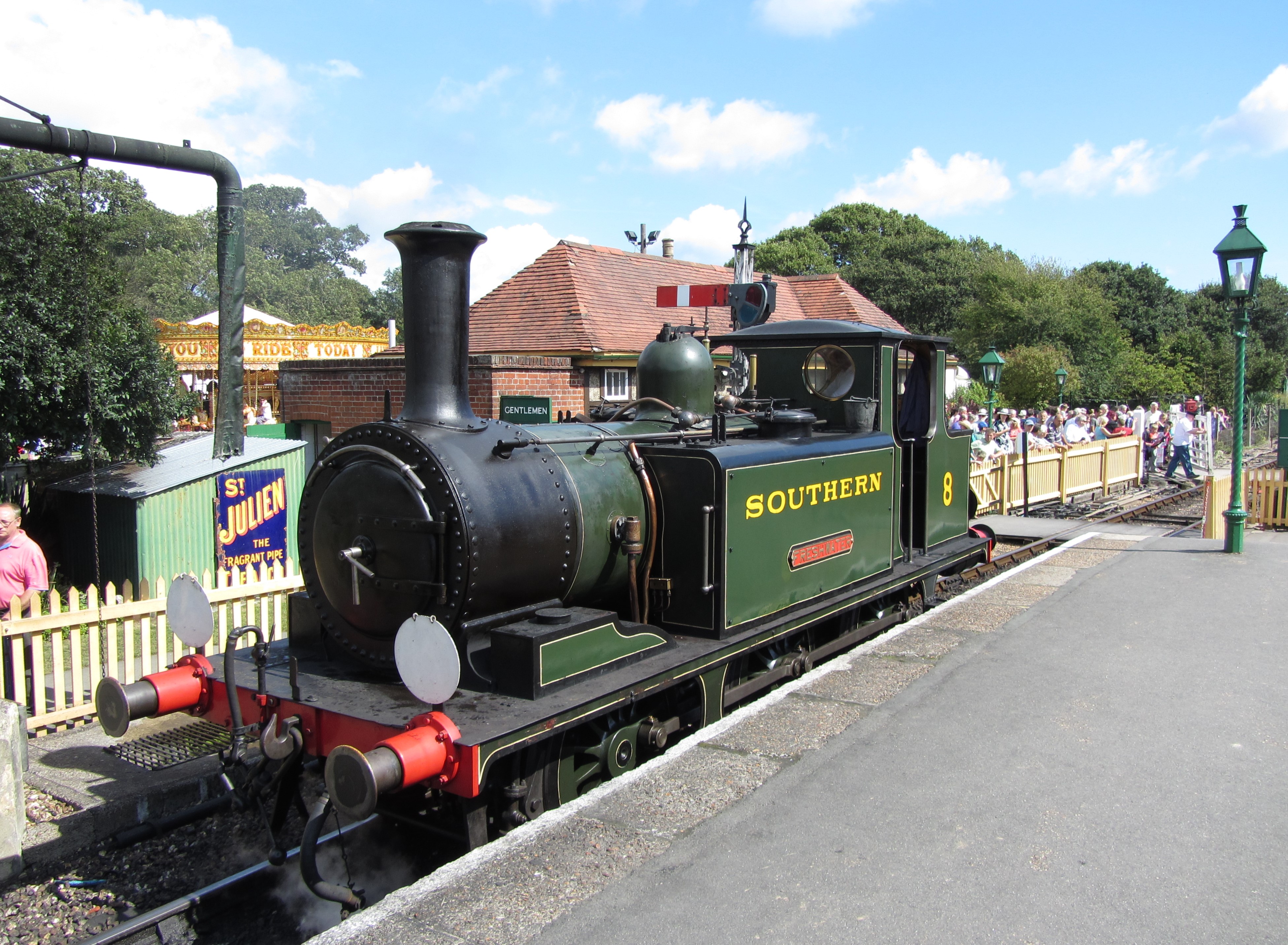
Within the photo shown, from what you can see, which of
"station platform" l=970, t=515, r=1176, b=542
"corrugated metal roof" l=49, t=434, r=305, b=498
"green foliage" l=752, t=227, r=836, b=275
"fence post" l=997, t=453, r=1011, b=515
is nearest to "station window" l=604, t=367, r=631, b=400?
"station platform" l=970, t=515, r=1176, b=542

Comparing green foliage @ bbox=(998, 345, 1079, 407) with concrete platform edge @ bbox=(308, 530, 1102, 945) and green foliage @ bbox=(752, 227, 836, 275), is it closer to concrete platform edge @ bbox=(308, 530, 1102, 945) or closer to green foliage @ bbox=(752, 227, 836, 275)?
green foliage @ bbox=(752, 227, 836, 275)

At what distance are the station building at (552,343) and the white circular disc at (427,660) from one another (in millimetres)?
6663

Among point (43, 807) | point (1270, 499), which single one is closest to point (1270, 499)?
point (1270, 499)

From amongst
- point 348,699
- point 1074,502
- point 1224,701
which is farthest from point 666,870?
point 1074,502

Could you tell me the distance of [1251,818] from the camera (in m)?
3.89

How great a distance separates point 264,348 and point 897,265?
34.3 m

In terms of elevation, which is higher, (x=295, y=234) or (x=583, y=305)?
(x=295, y=234)

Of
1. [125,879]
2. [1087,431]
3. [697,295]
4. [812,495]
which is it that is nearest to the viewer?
[125,879]

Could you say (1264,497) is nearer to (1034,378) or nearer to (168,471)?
(168,471)

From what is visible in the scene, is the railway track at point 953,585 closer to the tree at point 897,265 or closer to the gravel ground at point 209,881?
the gravel ground at point 209,881

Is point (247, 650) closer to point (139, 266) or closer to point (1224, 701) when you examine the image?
point (1224, 701)

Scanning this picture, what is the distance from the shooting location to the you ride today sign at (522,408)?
9344 mm

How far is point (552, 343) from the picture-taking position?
15.9 metres

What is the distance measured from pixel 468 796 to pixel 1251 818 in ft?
10.7
